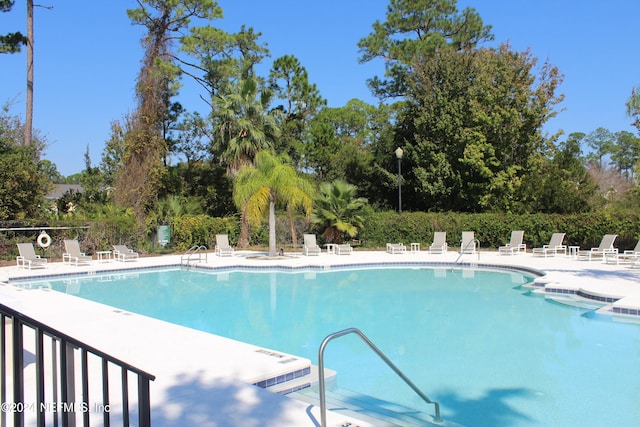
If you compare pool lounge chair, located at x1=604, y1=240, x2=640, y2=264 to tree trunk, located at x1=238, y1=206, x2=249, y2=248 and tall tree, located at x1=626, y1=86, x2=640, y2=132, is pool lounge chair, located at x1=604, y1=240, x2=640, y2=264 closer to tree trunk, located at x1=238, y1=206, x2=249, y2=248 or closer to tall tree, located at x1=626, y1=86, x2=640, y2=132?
tall tree, located at x1=626, y1=86, x2=640, y2=132

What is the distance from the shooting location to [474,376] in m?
6.79

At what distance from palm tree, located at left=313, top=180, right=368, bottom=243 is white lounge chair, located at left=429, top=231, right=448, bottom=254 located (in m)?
3.52

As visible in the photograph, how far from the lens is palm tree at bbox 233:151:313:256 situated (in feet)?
63.7

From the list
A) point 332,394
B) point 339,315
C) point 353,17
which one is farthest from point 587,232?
point 353,17

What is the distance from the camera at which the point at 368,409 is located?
5438 mm

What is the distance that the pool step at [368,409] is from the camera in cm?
504

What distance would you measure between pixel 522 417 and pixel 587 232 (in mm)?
17047

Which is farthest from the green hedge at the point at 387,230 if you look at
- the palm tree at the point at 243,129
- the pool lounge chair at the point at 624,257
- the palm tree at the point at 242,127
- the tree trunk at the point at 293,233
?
the palm tree at the point at 242,127

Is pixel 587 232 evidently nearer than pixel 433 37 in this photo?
Yes

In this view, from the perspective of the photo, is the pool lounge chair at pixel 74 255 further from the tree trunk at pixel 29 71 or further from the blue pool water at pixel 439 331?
the tree trunk at pixel 29 71

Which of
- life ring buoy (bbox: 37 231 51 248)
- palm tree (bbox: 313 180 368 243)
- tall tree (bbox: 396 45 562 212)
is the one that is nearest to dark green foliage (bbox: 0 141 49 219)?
life ring buoy (bbox: 37 231 51 248)

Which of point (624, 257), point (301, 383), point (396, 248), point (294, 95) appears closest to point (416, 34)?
point (294, 95)

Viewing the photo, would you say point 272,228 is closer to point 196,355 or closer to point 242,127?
point 242,127

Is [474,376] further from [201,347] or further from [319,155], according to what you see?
[319,155]
